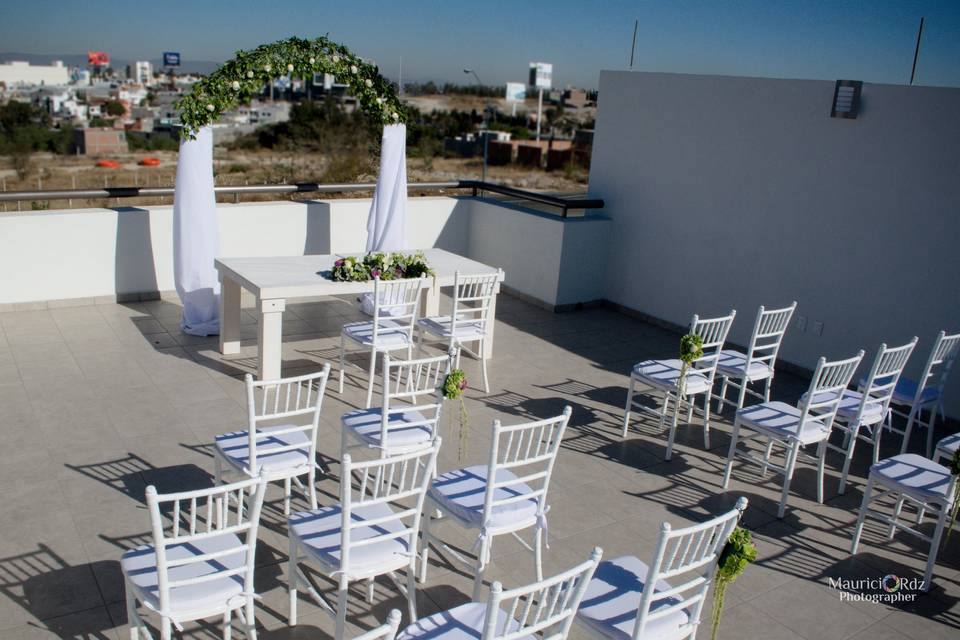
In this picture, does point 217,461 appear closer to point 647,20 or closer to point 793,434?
point 793,434

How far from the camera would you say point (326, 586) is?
3752mm

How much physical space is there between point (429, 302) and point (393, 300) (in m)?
0.76

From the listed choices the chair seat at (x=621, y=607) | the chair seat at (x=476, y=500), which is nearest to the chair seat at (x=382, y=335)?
the chair seat at (x=476, y=500)

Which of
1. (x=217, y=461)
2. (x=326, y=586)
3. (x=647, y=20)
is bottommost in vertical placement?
(x=326, y=586)

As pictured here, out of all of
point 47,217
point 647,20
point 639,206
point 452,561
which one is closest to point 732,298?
point 639,206

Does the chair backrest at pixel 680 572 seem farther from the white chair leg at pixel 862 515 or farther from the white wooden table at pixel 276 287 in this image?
the white wooden table at pixel 276 287

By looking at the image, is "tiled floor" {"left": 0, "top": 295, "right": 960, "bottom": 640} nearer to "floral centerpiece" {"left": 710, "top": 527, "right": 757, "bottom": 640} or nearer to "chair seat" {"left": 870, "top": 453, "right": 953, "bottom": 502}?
"chair seat" {"left": 870, "top": 453, "right": 953, "bottom": 502}

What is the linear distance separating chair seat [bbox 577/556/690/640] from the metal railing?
20.4ft

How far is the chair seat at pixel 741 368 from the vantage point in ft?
19.3

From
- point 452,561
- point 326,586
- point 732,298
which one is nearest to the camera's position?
point 326,586

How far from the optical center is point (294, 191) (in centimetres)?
939

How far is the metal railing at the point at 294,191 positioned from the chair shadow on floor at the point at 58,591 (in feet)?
16.5

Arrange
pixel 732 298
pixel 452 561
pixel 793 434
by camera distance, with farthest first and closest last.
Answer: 1. pixel 732 298
2. pixel 793 434
3. pixel 452 561

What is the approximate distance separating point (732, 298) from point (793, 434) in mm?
3567
